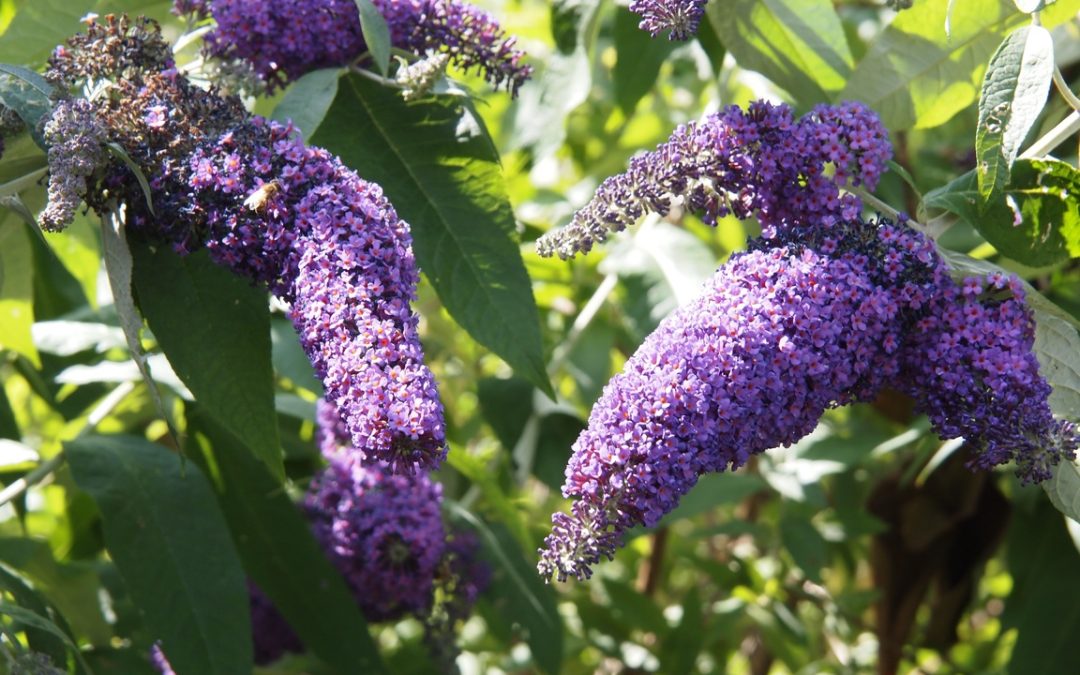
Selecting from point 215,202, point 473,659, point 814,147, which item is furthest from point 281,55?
point 473,659

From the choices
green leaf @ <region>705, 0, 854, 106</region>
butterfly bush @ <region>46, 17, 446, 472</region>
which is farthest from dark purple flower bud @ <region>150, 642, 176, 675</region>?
green leaf @ <region>705, 0, 854, 106</region>

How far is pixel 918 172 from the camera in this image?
10.5 feet

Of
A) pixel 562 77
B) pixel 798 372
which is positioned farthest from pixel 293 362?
pixel 798 372

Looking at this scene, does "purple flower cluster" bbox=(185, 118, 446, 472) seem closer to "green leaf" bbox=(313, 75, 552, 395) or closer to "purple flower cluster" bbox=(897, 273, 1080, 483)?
"green leaf" bbox=(313, 75, 552, 395)

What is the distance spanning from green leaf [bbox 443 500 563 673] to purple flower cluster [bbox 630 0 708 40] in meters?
1.11

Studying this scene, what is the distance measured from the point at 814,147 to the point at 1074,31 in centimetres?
128

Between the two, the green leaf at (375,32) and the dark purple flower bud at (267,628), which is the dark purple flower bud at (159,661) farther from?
the green leaf at (375,32)

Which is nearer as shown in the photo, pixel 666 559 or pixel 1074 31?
pixel 1074 31

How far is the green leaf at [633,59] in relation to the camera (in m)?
2.61

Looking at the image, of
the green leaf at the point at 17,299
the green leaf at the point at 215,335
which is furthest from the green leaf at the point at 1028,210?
the green leaf at the point at 17,299

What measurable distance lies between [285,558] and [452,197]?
2.61 ft

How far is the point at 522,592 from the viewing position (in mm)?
2502

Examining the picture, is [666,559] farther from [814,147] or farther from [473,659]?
[814,147]

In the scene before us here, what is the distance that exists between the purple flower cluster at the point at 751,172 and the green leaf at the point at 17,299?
42.3 inches
